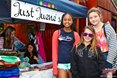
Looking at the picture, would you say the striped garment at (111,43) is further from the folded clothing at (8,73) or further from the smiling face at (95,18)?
the folded clothing at (8,73)

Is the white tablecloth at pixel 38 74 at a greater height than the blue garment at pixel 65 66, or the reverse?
the blue garment at pixel 65 66

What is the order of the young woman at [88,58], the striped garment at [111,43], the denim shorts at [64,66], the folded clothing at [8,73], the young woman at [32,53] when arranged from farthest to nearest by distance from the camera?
the young woman at [32,53] → the denim shorts at [64,66] → the folded clothing at [8,73] → the striped garment at [111,43] → the young woman at [88,58]

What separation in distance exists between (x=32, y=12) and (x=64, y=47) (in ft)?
3.02

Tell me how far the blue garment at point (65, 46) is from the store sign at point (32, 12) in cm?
71

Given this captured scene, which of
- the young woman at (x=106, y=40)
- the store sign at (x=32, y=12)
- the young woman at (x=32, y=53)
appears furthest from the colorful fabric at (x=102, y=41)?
the young woman at (x=32, y=53)

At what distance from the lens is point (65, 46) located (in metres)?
5.07

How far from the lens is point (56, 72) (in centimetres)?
509

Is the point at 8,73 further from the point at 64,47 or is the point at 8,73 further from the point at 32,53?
the point at 32,53

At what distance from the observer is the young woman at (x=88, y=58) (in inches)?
164

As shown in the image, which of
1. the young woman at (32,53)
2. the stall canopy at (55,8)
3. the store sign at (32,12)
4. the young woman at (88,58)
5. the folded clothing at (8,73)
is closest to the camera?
the young woman at (88,58)

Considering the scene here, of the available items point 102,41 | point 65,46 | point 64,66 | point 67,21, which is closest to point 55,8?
point 67,21

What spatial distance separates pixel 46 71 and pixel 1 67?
58.2 inches

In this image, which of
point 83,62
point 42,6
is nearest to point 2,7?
point 42,6

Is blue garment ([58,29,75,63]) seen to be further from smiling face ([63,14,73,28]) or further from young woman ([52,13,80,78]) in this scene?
smiling face ([63,14,73,28])
